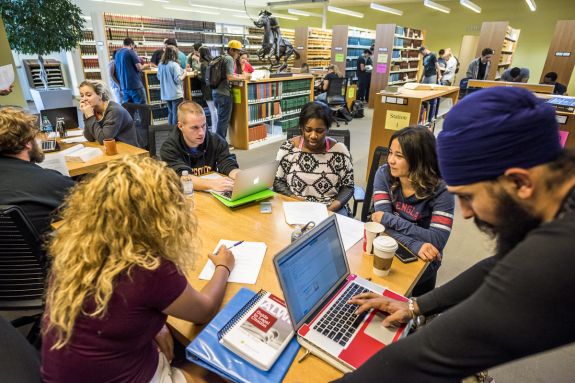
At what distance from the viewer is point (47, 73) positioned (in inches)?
287

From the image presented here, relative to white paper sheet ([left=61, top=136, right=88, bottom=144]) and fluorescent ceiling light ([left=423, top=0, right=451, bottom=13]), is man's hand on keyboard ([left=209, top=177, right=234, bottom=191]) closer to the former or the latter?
white paper sheet ([left=61, top=136, right=88, bottom=144])

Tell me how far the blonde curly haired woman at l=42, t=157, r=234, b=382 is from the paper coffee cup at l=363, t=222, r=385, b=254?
0.72 meters

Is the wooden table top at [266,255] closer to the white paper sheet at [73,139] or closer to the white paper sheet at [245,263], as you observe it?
the white paper sheet at [245,263]

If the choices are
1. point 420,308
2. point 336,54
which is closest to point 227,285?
point 420,308

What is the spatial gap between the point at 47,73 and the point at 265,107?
5602 mm

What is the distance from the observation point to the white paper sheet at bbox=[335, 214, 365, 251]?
4.74 ft

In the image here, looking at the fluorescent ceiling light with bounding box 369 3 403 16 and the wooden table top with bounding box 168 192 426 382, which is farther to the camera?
the fluorescent ceiling light with bounding box 369 3 403 16

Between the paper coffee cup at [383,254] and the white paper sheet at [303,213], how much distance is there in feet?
1.42

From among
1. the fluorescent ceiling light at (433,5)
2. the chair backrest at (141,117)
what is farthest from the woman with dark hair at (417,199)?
the fluorescent ceiling light at (433,5)

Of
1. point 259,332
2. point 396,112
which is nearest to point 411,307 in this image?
point 259,332

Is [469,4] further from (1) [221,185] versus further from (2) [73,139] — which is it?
(2) [73,139]

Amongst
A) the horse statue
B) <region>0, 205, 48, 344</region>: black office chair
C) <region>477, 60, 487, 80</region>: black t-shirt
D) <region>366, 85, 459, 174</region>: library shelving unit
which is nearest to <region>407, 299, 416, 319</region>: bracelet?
<region>0, 205, 48, 344</region>: black office chair

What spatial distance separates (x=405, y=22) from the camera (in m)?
12.3

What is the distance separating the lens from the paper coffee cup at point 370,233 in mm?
1319
